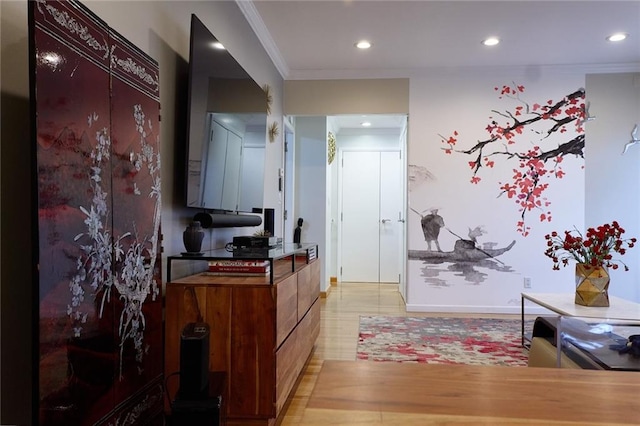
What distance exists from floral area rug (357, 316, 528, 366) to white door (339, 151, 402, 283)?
7.80 ft

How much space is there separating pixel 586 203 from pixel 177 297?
444 centimetres

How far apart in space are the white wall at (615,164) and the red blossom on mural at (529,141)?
0.57ft

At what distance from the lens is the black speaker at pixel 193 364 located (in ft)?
4.08

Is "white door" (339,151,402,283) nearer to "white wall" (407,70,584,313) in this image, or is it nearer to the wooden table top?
"white wall" (407,70,584,313)

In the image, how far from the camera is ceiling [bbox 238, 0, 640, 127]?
317 centimetres

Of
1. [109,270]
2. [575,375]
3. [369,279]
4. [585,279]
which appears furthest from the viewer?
[369,279]

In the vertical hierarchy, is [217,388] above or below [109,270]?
below

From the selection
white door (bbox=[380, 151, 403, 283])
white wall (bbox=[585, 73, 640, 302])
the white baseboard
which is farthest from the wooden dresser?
white door (bbox=[380, 151, 403, 283])

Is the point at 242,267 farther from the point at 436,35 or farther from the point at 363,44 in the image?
the point at 436,35

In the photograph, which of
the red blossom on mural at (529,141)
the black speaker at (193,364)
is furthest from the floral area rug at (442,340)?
the black speaker at (193,364)

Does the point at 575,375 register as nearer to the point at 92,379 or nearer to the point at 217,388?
the point at 217,388

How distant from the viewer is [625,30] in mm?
3584

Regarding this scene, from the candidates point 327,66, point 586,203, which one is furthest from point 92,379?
point 586,203

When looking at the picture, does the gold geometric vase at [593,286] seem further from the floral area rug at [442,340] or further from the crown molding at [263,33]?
the crown molding at [263,33]
